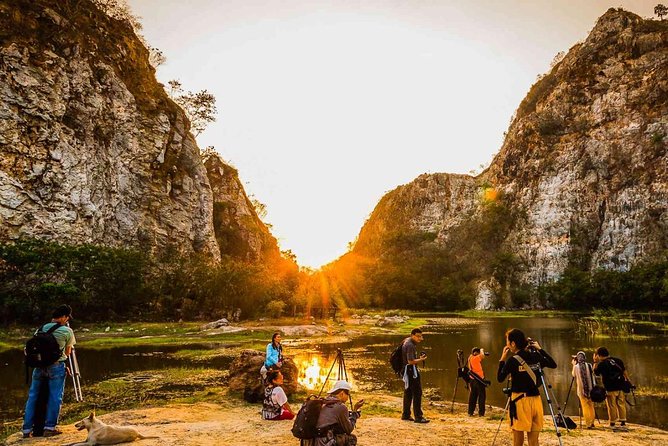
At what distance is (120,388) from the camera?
1856 cm

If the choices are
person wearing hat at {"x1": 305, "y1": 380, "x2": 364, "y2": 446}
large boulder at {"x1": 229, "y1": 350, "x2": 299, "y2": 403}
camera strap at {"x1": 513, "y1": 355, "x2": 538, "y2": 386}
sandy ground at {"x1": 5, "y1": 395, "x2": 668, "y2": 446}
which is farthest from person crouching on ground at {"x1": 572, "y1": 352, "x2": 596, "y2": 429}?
large boulder at {"x1": 229, "y1": 350, "x2": 299, "y2": 403}

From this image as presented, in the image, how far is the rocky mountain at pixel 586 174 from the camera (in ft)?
350

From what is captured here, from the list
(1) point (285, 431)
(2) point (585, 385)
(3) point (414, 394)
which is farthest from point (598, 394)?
(1) point (285, 431)

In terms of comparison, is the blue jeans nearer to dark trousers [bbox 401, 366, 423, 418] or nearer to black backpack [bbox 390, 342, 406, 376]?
black backpack [bbox 390, 342, 406, 376]

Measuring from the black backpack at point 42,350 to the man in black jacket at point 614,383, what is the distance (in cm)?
1476

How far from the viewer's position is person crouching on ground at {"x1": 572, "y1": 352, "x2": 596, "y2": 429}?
42.9ft

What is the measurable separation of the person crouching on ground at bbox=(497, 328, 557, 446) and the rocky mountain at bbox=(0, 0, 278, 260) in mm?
57788

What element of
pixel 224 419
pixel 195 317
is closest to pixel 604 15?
pixel 195 317

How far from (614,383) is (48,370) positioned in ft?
50.1

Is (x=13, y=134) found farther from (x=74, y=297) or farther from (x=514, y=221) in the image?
(x=514, y=221)

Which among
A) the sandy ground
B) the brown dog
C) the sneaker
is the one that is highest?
the brown dog

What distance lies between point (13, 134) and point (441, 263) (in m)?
125

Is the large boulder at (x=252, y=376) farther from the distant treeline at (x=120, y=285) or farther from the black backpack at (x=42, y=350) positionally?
the distant treeline at (x=120, y=285)

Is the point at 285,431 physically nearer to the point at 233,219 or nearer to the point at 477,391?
the point at 477,391
